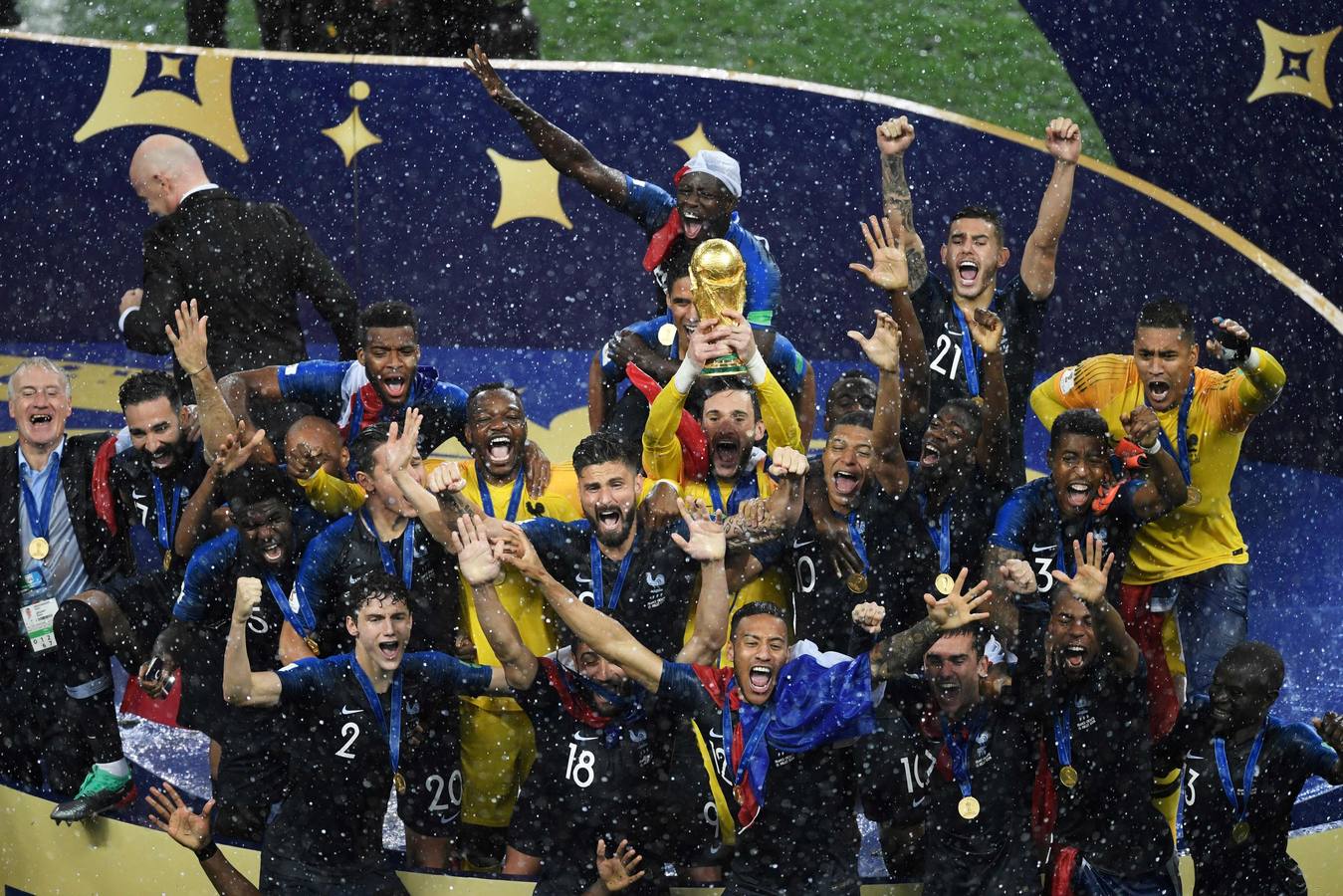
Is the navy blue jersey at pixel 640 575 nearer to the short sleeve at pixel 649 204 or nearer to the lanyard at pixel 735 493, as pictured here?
the lanyard at pixel 735 493

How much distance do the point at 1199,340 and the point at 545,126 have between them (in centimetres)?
320

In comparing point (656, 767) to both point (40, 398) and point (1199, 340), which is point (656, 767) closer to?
point (40, 398)

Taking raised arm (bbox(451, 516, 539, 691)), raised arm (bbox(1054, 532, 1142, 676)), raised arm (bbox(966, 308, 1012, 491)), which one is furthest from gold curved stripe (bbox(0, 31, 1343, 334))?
raised arm (bbox(451, 516, 539, 691))

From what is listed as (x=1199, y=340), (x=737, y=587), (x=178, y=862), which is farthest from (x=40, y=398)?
(x=1199, y=340)

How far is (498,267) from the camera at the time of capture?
399 inches

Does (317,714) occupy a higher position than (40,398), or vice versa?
(40,398)

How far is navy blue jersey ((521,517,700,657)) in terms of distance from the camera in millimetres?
6406

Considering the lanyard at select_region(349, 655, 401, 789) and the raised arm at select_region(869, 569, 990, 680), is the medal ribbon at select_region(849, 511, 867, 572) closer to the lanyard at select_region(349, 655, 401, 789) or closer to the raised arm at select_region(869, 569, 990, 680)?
the raised arm at select_region(869, 569, 990, 680)

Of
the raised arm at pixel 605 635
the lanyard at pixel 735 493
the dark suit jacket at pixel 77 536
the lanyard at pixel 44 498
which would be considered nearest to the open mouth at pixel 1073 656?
the lanyard at pixel 735 493

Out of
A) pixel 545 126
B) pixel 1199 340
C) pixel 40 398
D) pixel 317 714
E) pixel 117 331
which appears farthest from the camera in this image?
pixel 117 331

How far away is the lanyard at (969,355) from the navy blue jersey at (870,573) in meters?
0.57

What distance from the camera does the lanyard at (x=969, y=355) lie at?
7019 mm

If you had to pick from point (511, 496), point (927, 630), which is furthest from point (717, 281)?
point (927, 630)

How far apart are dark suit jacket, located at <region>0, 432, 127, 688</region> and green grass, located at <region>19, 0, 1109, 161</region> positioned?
7.45 meters
